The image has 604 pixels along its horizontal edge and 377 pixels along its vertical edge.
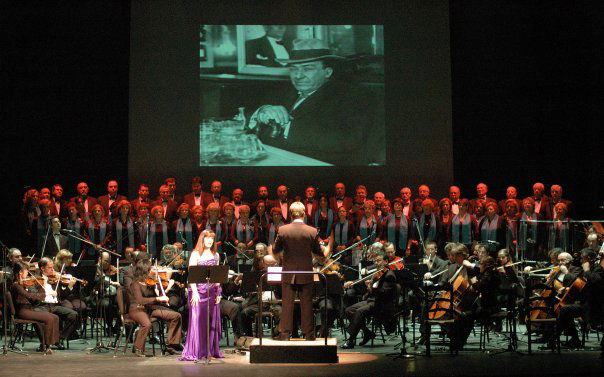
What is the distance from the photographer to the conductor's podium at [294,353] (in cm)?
920

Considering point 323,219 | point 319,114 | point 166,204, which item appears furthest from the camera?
point 319,114

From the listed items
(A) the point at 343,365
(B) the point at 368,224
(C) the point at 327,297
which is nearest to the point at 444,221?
(B) the point at 368,224

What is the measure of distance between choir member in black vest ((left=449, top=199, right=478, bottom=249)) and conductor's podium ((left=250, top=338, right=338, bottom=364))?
568 centimetres

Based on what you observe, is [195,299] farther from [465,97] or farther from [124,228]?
[465,97]

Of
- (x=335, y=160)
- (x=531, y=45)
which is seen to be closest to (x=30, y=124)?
(x=335, y=160)

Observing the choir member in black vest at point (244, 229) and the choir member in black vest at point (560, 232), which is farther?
the choir member in black vest at point (244, 229)

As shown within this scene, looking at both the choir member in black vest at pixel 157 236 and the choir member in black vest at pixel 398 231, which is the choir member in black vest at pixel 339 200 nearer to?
the choir member in black vest at pixel 398 231

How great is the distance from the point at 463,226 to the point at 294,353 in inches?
240

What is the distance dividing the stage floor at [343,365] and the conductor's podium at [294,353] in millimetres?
78

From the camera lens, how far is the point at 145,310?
34.4ft

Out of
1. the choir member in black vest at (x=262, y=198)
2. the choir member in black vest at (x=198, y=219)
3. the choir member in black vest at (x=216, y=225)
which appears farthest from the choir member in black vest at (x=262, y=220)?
the choir member in black vest at (x=198, y=219)

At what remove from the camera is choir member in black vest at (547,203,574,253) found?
511 inches

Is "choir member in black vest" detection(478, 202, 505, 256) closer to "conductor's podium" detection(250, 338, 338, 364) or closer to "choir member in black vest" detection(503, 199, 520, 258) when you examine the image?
"choir member in black vest" detection(503, 199, 520, 258)

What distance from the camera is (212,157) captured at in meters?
16.4
